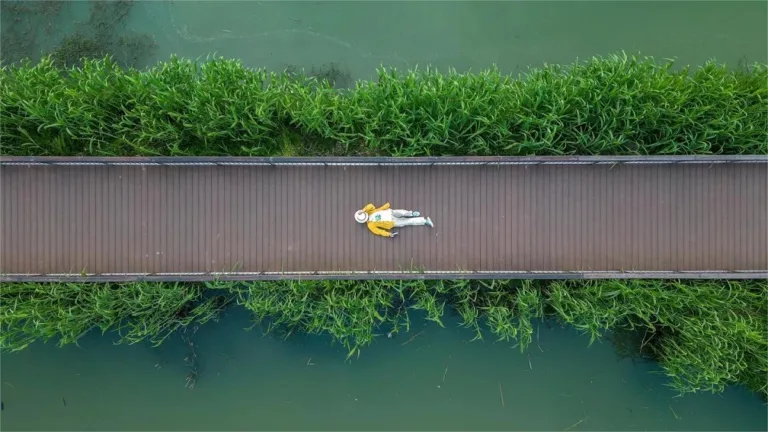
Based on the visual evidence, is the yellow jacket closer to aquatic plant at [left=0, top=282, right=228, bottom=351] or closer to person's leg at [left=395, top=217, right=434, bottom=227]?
person's leg at [left=395, top=217, right=434, bottom=227]

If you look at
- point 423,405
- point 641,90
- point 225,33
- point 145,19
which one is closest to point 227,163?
point 225,33

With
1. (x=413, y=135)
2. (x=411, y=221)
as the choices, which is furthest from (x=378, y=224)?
(x=413, y=135)

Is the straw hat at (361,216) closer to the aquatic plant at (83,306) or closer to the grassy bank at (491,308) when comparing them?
the grassy bank at (491,308)

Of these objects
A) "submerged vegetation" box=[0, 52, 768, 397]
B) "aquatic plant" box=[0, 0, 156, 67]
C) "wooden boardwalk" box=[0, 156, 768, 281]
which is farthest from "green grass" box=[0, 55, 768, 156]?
"aquatic plant" box=[0, 0, 156, 67]

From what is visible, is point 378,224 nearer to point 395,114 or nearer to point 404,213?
point 404,213

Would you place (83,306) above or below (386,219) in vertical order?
below
